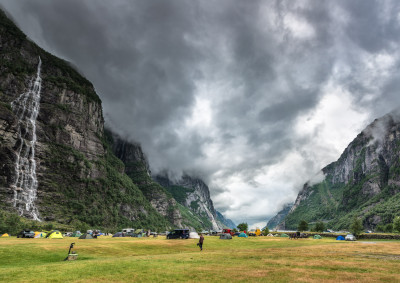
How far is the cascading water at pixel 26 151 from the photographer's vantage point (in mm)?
124700

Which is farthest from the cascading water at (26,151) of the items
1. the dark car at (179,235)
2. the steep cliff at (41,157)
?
the dark car at (179,235)

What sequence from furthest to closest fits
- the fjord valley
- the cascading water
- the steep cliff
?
the steep cliff < the fjord valley < the cascading water

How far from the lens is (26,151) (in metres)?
146

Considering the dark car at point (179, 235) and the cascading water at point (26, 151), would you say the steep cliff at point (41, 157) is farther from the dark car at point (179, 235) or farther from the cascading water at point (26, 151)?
the dark car at point (179, 235)

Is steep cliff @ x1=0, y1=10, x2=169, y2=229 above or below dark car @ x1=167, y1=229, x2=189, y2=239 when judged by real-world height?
above

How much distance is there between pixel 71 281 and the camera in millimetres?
17359

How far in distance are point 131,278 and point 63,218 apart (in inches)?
Answer: 5398

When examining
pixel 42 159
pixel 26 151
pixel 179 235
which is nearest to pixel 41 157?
pixel 42 159

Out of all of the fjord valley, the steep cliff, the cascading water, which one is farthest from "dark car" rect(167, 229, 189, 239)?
the steep cliff

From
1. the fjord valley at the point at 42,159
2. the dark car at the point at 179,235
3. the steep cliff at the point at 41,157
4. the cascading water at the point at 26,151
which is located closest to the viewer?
the dark car at the point at 179,235

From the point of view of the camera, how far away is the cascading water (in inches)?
4909

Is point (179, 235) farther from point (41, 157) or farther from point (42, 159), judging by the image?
point (41, 157)

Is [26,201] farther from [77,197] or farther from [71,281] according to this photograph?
[71,281]

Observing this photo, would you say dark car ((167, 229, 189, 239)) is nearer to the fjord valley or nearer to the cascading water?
the fjord valley
